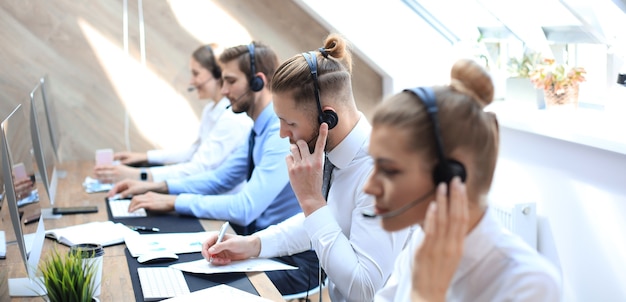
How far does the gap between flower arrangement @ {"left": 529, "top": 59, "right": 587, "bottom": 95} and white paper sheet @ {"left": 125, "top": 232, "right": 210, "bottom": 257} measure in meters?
1.65

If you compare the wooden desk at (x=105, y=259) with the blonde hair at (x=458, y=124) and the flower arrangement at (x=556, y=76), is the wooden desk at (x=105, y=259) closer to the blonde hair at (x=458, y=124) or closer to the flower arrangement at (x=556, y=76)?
the blonde hair at (x=458, y=124)

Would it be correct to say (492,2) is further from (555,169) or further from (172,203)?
(172,203)

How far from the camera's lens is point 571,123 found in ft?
9.86

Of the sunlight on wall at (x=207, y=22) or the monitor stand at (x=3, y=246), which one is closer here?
the monitor stand at (x=3, y=246)

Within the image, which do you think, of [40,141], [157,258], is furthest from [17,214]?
[40,141]

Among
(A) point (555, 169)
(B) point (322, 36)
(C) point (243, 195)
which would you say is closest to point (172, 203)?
(C) point (243, 195)

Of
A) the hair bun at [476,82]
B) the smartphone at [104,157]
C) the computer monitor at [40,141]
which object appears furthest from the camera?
the smartphone at [104,157]

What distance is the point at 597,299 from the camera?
2.82m

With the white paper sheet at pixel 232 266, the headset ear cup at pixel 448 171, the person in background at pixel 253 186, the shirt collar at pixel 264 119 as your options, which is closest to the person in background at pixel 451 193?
the headset ear cup at pixel 448 171

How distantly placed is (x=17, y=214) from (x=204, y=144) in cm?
196

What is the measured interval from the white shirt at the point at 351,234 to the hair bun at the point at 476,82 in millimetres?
573

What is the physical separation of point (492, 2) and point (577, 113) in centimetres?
80

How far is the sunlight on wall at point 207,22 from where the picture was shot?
4828 millimetres

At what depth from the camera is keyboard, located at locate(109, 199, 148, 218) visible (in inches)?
120
